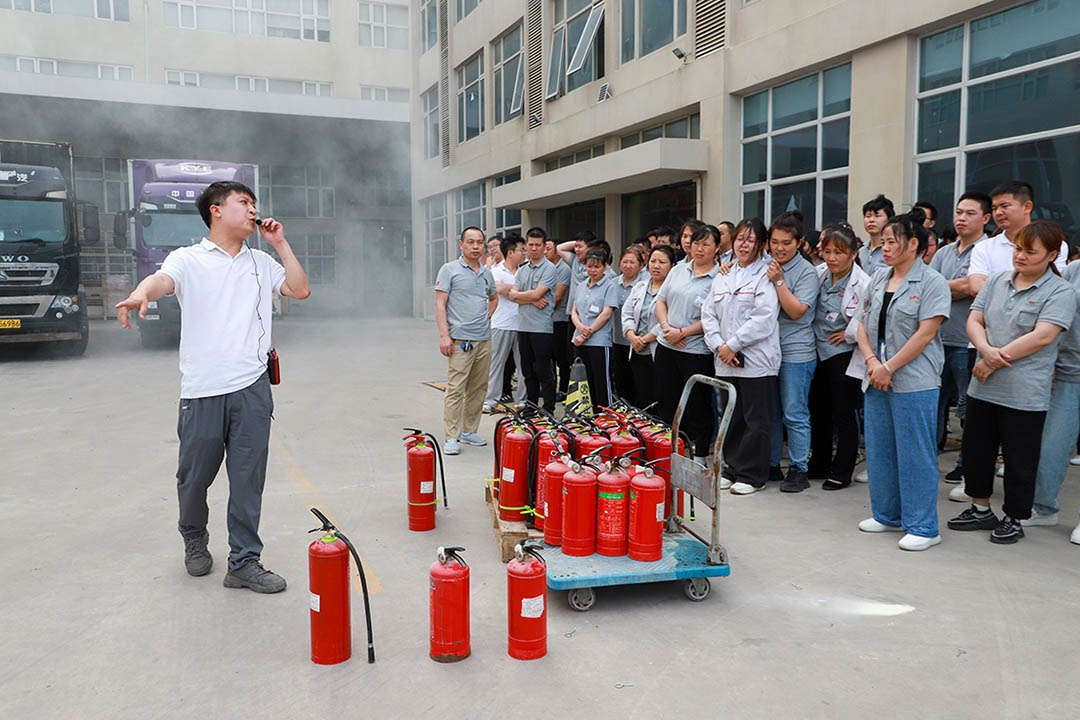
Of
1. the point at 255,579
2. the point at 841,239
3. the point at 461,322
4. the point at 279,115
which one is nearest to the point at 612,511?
the point at 255,579

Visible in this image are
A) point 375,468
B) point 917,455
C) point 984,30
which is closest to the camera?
point 917,455

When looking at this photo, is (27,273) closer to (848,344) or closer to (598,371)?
(598,371)

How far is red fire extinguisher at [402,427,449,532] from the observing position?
4.46 meters

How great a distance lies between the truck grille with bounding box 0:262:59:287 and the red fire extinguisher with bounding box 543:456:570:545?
12022 mm

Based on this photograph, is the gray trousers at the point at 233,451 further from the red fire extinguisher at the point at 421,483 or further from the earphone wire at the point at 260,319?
the red fire extinguisher at the point at 421,483

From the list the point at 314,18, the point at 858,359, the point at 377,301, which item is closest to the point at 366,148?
the point at 377,301

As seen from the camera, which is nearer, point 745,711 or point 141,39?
point 745,711

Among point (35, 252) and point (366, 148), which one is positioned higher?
point (366, 148)

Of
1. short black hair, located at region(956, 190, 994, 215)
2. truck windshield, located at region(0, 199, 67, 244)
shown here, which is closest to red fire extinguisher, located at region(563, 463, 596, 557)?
short black hair, located at region(956, 190, 994, 215)

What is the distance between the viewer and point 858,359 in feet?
16.0

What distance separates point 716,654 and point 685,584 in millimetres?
596

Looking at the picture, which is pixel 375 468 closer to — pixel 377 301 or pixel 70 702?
pixel 70 702

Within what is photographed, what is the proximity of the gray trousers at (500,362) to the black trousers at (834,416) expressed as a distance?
360cm

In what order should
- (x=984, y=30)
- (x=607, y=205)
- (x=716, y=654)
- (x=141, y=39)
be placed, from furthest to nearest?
(x=141, y=39) → (x=607, y=205) → (x=984, y=30) → (x=716, y=654)
